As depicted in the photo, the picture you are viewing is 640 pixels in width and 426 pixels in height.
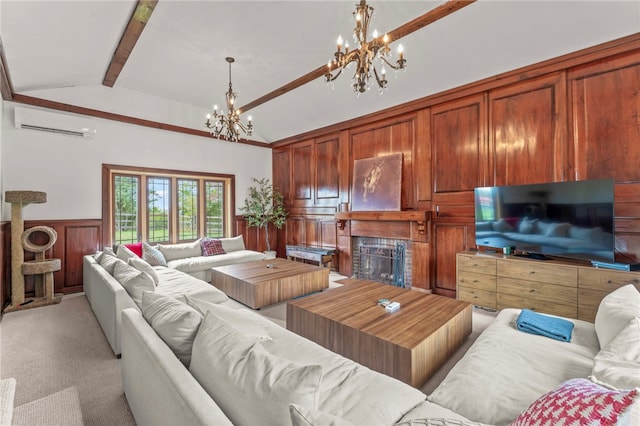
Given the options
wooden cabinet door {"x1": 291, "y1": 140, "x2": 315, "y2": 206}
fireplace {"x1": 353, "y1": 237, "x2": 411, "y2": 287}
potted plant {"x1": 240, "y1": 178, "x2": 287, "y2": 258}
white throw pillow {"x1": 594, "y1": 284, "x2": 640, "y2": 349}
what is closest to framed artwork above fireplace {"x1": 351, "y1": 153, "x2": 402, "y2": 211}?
fireplace {"x1": 353, "y1": 237, "x2": 411, "y2": 287}

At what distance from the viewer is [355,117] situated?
5309 mm

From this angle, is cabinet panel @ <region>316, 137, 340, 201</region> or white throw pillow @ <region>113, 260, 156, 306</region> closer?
white throw pillow @ <region>113, 260, 156, 306</region>

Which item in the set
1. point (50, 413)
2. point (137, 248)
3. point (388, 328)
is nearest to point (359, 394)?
point (388, 328)

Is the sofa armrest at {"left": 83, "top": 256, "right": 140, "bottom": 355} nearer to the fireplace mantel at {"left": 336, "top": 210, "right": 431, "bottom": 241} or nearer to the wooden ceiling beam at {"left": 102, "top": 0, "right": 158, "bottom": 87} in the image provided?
the wooden ceiling beam at {"left": 102, "top": 0, "right": 158, "bottom": 87}

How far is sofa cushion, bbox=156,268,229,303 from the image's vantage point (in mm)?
2977

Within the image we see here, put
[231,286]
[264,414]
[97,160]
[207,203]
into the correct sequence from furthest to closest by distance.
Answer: [207,203]
[97,160]
[231,286]
[264,414]

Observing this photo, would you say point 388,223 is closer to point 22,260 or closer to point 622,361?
point 622,361

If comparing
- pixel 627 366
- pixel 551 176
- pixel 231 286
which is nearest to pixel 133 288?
pixel 231 286

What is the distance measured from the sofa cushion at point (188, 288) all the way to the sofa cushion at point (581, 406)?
276 centimetres

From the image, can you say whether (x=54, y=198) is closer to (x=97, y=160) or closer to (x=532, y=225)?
(x=97, y=160)

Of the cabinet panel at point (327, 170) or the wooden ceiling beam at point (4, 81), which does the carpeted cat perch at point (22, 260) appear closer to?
the wooden ceiling beam at point (4, 81)

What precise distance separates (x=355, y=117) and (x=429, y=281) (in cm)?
317

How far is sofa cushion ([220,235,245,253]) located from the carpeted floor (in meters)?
2.21

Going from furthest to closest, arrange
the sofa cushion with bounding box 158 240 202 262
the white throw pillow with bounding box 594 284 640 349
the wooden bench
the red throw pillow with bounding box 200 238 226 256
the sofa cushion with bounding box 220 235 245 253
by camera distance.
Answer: the sofa cushion with bounding box 220 235 245 253
the wooden bench
the red throw pillow with bounding box 200 238 226 256
the sofa cushion with bounding box 158 240 202 262
the white throw pillow with bounding box 594 284 640 349
